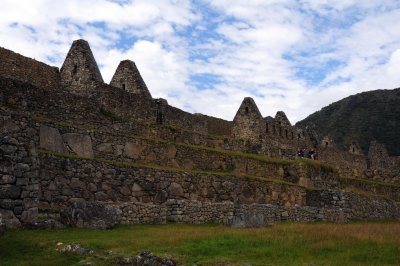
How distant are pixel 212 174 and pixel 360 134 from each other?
7576cm

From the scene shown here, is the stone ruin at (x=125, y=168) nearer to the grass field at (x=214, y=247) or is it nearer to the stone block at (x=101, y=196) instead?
the stone block at (x=101, y=196)

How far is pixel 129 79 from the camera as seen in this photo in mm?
34062

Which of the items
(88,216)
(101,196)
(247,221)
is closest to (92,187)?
(101,196)

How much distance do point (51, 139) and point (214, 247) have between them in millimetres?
8106

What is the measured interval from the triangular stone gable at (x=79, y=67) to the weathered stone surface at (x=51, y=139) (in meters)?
10.7

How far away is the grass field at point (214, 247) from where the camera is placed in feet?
36.6

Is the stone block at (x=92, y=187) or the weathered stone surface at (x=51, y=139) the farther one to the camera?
the weathered stone surface at (x=51, y=139)

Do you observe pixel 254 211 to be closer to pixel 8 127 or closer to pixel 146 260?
pixel 8 127

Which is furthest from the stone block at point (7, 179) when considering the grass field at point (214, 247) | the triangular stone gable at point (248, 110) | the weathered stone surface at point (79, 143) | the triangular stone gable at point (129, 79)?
the triangular stone gable at point (248, 110)

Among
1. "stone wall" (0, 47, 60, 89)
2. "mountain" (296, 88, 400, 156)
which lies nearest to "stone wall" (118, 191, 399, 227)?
"stone wall" (0, 47, 60, 89)

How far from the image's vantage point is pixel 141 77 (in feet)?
113

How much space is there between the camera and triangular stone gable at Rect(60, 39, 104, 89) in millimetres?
29267

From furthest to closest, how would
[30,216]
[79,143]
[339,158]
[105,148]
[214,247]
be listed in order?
[339,158] < [105,148] < [79,143] < [30,216] < [214,247]

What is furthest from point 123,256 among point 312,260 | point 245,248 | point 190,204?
point 190,204
